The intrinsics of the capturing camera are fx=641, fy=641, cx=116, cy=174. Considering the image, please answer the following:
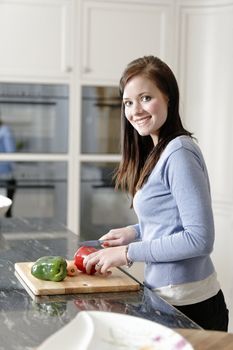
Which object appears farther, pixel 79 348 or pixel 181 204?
pixel 181 204

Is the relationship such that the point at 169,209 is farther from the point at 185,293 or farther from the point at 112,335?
the point at 112,335

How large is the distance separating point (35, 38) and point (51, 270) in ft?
7.24

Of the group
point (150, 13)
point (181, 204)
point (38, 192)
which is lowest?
point (38, 192)

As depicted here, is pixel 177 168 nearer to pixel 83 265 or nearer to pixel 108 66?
pixel 83 265

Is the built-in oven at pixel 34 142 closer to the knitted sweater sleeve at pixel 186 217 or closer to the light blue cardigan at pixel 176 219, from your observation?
the light blue cardigan at pixel 176 219

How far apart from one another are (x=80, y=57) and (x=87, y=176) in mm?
670

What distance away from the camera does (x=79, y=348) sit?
1.08 m

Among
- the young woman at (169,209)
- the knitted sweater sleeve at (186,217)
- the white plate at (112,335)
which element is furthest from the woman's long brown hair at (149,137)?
the white plate at (112,335)

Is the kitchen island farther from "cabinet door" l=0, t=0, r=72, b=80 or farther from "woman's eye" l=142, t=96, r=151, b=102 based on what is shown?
"cabinet door" l=0, t=0, r=72, b=80

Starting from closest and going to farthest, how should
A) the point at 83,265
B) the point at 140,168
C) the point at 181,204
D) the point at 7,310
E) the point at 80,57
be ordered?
1. the point at 7,310
2. the point at 181,204
3. the point at 83,265
4. the point at 140,168
5. the point at 80,57

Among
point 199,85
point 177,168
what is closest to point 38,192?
point 199,85

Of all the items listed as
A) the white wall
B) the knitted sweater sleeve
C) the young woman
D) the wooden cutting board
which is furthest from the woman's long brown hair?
the white wall

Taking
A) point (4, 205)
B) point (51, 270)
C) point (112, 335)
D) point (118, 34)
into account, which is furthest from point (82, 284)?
point (118, 34)

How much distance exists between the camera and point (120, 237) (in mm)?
1853
